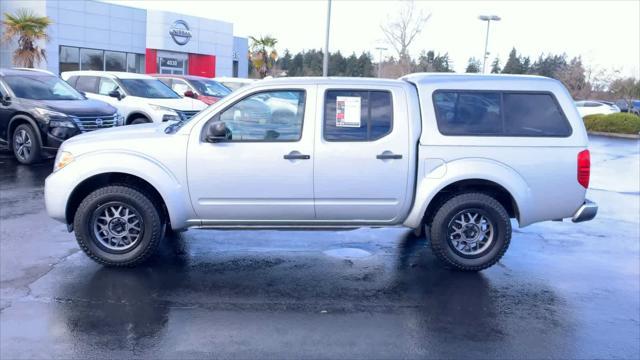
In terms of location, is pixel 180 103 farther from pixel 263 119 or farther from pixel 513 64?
pixel 513 64

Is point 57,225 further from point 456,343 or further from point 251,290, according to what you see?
point 456,343

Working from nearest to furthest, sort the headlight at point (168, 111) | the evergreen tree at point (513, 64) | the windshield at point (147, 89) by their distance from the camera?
the headlight at point (168, 111) < the windshield at point (147, 89) < the evergreen tree at point (513, 64)

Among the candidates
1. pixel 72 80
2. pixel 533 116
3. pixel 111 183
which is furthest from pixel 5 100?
pixel 533 116

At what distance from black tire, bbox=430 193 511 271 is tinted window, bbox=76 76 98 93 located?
38.9 feet

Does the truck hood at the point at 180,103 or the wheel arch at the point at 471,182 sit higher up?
the truck hood at the point at 180,103

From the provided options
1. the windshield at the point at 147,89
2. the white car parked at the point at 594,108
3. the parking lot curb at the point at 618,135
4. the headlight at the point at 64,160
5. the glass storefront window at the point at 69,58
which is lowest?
the headlight at the point at 64,160

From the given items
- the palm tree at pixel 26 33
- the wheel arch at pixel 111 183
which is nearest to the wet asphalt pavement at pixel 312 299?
the wheel arch at pixel 111 183

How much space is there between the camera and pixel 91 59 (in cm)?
3544

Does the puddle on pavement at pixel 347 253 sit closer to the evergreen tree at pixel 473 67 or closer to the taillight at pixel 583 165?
the taillight at pixel 583 165

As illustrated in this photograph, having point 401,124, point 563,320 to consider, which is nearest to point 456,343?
point 563,320

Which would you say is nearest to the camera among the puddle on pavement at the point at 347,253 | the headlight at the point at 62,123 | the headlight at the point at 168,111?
the puddle on pavement at the point at 347,253

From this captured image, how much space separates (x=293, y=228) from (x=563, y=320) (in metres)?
2.69

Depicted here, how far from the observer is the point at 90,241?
6.05 meters

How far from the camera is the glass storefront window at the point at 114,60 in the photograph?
119 feet
